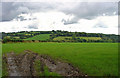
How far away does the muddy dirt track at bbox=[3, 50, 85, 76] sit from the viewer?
17125 mm

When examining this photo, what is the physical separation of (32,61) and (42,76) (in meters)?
5.40

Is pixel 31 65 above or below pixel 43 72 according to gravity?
above

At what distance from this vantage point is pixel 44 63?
64.8 feet

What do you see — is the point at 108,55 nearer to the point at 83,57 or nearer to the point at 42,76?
the point at 83,57

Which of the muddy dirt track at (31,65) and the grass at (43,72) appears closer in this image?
the grass at (43,72)

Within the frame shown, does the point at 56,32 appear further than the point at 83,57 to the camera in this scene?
Yes

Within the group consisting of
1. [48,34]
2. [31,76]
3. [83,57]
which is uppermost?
[48,34]

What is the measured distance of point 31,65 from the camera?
19500 mm

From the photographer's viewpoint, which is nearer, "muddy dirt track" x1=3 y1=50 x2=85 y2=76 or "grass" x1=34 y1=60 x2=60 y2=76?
"grass" x1=34 y1=60 x2=60 y2=76

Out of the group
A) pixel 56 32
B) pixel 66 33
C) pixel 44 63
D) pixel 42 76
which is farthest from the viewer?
pixel 66 33

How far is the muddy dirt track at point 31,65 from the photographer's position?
674 inches

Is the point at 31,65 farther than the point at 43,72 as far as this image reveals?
Yes

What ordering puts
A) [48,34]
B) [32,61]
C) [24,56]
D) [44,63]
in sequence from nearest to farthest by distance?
1. [44,63]
2. [32,61]
3. [24,56]
4. [48,34]

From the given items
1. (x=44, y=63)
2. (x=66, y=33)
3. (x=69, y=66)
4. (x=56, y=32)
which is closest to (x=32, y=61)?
(x=44, y=63)
